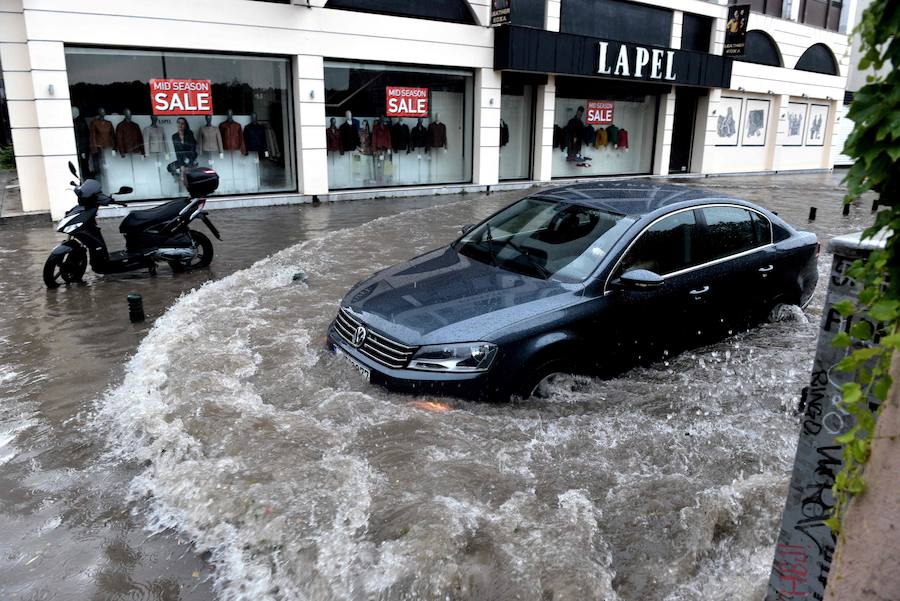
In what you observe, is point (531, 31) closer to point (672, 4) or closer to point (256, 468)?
point (672, 4)

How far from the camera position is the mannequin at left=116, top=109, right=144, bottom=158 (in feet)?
43.7

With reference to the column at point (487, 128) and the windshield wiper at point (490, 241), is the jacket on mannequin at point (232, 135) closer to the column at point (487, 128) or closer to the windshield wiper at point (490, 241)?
the column at point (487, 128)

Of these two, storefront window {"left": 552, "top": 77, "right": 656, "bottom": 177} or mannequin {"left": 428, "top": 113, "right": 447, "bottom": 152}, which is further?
storefront window {"left": 552, "top": 77, "right": 656, "bottom": 177}

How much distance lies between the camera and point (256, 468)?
418 cm

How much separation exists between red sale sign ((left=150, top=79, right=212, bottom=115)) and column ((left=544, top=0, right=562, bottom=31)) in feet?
30.0

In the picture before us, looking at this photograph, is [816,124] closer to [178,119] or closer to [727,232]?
[178,119]

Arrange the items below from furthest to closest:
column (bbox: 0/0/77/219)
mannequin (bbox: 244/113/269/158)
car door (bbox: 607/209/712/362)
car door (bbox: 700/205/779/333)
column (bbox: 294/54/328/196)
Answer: mannequin (bbox: 244/113/269/158)
column (bbox: 294/54/328/196)
column (bbox: 0/0/77/219)
car door (bbox: 700/205/779/333)
car door (bbox: 607/209/712/362)

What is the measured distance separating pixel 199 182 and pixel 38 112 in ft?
17.8

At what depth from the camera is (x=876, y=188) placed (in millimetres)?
1801

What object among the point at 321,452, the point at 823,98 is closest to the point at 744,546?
the point at 321,452

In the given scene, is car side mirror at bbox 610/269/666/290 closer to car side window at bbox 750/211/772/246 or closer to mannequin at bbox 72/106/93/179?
car side window at bbox 750/211/772/246

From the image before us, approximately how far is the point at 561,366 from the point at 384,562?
2.02 metres

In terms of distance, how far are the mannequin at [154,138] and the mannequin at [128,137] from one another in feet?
0.48

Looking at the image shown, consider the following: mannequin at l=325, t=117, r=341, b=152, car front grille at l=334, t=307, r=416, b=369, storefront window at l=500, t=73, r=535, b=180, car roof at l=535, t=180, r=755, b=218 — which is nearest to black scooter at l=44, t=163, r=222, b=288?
car front grille at l=334, t=307, r=416, b=369
